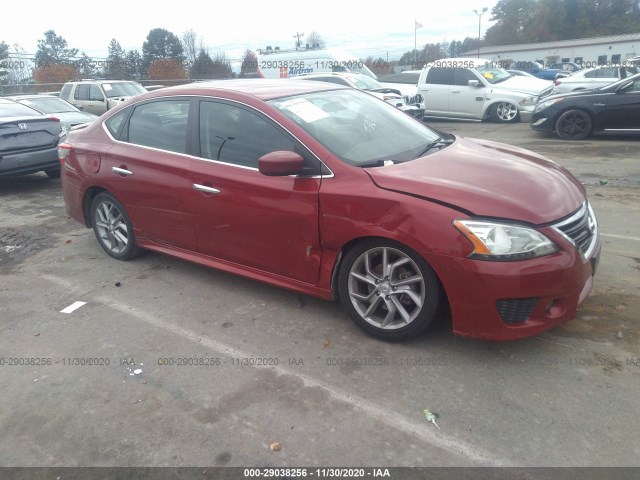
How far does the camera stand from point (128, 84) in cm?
1700

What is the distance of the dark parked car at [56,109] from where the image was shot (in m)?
10.6

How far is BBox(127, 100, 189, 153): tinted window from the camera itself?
4.20m

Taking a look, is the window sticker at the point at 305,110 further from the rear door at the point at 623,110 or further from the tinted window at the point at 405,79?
the tinted window at the point at 405,79

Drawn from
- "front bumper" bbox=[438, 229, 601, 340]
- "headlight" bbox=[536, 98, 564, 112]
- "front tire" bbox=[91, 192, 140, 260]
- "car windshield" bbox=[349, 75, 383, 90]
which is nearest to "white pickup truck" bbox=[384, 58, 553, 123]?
"car windshield" bbox=[349, 75, 383, 90]

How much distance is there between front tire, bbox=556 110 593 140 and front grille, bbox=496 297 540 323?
934cm

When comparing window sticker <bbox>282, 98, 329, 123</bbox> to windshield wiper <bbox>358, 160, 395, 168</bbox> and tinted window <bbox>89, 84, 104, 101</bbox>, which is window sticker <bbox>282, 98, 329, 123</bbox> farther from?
tinted window <bbox>89, 84, 104, 101</bbox>

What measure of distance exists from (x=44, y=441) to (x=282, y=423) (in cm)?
123

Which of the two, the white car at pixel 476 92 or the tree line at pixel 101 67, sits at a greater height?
the tree line at pixel 101 67

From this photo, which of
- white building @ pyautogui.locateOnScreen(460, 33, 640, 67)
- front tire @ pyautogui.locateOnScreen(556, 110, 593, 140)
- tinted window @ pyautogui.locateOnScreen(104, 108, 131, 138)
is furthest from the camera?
white building @ pyautogui.locateOnScreen(460, 33, 640, 67)

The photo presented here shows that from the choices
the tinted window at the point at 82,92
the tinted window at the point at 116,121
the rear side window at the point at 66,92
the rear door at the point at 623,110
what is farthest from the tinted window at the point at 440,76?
the tinted window at the point at 116,121

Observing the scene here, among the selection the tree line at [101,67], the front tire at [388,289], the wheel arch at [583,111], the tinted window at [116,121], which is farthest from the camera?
the tree line at [101,67]

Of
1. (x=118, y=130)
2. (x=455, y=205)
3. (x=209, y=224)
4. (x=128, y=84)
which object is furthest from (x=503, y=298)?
(x=128, y=84)

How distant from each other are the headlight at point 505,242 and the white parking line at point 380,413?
38.0 inches

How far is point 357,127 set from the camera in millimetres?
3900
